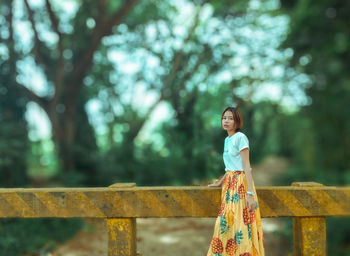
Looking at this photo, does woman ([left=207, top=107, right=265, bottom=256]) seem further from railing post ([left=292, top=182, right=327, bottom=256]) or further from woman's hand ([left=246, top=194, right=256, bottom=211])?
railing post ([left=292, top=182, right=327, bottom=256])

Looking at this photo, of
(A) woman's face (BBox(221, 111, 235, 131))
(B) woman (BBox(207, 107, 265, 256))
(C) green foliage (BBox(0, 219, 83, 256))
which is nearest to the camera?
(B) woman (BBox(207, 107, 265, 256))

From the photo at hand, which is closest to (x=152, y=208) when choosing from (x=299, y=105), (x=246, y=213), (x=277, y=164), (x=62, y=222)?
(x=246, y=213)

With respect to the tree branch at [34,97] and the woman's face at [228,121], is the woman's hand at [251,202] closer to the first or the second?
the woman's face at [228,121]

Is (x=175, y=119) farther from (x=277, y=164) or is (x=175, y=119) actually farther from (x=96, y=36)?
(x=277, y=164)

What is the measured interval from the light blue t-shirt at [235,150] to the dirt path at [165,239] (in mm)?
2641

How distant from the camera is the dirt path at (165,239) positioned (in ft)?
19.2

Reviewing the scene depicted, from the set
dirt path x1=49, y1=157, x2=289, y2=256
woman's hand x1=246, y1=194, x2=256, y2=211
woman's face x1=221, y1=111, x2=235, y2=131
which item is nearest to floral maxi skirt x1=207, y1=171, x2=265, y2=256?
woman's hand x1=246, y1=194, x2=256, y2=211

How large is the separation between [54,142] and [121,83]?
3.74m

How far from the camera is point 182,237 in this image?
6.70 metres

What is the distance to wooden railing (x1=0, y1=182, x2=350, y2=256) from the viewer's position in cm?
325

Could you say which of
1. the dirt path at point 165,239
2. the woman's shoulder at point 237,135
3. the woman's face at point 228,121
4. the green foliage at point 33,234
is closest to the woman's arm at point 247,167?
the woman's shoulder at point 237,135

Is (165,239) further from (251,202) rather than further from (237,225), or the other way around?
(251,202)

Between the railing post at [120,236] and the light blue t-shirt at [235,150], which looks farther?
the railing post at [120,236]

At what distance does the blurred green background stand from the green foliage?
0.08m
